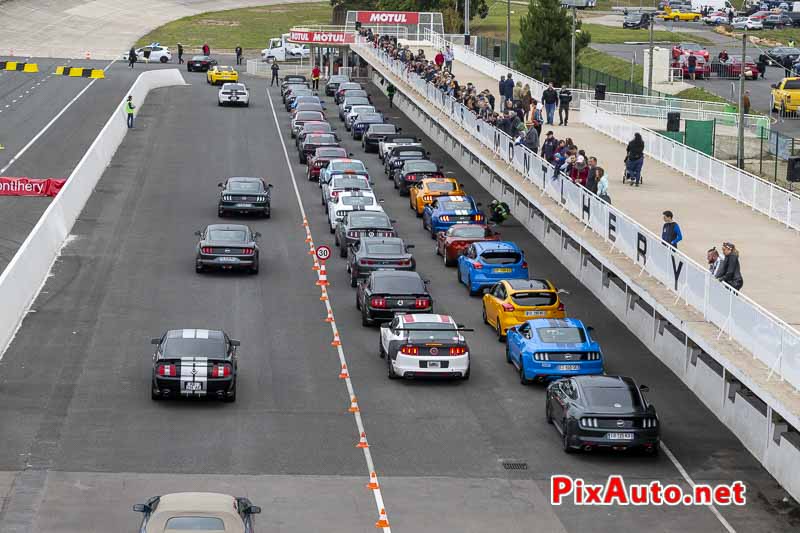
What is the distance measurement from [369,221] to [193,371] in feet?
53.8

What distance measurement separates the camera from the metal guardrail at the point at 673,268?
81.9 feet

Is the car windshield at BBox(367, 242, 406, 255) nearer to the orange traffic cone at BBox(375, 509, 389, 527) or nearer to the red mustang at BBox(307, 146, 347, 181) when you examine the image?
the orange traffic cone at BBox(375, 509, 389, 527)

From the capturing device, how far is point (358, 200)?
49156mm

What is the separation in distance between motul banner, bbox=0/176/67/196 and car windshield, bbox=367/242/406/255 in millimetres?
17600

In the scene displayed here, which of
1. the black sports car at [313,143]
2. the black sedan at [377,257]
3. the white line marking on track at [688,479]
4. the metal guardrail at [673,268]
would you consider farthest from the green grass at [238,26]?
the white line marking on track at [688,479]

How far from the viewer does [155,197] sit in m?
55.1

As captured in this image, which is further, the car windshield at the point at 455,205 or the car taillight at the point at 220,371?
the car windshield at the point at 455,205

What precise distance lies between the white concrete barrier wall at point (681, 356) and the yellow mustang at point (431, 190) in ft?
6.46

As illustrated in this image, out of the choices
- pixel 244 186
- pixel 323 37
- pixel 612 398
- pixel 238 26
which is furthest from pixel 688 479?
pixel 238 26

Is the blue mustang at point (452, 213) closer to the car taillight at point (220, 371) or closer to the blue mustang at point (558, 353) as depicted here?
the blue mustang at point (558, 353)

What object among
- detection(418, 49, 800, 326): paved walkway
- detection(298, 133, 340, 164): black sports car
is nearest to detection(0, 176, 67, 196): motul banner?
detection(298, 133, 340, 164): black sports car

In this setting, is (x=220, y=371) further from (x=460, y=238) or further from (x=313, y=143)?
(x=313, y=143)

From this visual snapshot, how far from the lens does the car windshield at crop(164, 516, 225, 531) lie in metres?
19.3

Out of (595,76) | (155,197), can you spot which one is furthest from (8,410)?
(595,76)
